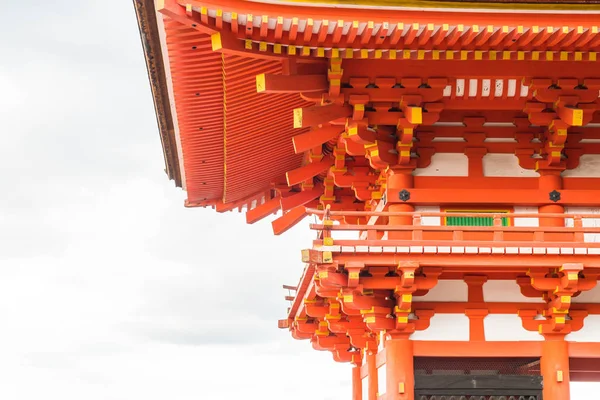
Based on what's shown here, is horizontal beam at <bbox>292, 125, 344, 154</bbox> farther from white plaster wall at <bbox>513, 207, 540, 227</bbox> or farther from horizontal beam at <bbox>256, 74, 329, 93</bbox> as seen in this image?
white plaster wall at <bbox>513, 207, 540, 227</bbox>

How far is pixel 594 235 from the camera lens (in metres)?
14.0

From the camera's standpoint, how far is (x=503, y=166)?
47.0 feet

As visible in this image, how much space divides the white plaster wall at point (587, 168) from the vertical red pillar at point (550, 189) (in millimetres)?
293

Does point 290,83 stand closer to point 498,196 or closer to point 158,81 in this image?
point 158,81

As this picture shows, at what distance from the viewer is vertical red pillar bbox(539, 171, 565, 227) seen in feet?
45.7

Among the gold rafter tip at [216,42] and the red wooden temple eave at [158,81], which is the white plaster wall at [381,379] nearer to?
the gold rafter tip at [216,42]

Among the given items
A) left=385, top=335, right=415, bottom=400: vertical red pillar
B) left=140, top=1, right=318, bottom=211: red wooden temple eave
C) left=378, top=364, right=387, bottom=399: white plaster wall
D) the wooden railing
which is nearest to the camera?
the wooden railing

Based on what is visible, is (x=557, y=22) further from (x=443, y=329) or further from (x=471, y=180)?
(x=443, y=329)

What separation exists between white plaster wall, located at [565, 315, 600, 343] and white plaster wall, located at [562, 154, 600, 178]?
2118 millimetres

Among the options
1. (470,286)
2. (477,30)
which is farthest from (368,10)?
(470,286)

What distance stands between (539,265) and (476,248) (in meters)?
0.88

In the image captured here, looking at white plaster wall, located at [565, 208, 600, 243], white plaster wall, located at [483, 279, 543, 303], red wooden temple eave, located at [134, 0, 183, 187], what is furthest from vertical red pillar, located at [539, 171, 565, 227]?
red wooden temple eave, located at [134, 0, 183, 187]

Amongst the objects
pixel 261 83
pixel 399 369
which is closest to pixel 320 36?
pixel 261 83

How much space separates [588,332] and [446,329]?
2.04 meters
